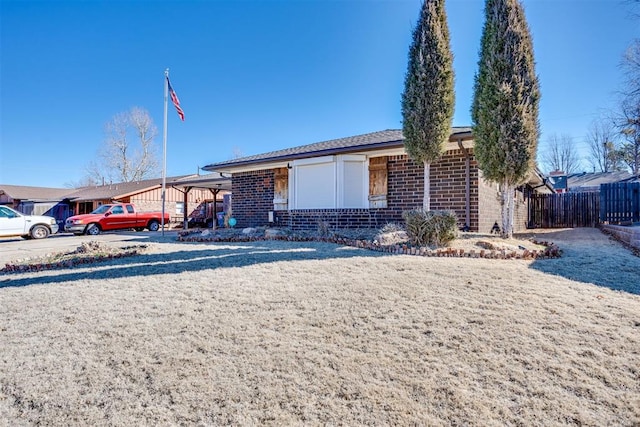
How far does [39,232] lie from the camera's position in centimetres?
1455

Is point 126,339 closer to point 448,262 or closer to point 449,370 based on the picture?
point 449,370

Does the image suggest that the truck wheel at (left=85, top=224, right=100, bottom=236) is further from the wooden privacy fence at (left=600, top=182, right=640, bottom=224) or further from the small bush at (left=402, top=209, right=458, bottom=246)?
the wooden privacy fence at (left=600, top=182, right=640, bottom=224)

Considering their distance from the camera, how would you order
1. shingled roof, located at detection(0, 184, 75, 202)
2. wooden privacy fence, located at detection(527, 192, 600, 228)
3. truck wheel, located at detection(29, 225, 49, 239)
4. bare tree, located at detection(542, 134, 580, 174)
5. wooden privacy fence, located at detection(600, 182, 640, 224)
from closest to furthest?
wooden privacy fence, located at detection(600, 182, 640, 224), truck wheel, located at detection(29, 225, 49, 239), wooden privacy fence, located at detection(527, 192, 600, 228), shingled roof, located at detection(0, 184, 75, 202), bare tree, located at detection(542, 134, 580, 174)

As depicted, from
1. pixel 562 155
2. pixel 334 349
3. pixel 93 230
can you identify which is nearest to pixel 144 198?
pixel 93 230

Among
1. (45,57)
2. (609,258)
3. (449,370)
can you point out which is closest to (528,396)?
(449,370)

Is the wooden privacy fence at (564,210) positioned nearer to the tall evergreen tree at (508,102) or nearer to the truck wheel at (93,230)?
the tall evergreen tree at (508,102)

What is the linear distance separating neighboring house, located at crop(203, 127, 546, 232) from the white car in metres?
9.19

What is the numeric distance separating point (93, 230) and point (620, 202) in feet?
74.8

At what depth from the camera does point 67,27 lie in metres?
11.5

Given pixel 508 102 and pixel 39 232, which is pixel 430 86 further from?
pixel 39 232

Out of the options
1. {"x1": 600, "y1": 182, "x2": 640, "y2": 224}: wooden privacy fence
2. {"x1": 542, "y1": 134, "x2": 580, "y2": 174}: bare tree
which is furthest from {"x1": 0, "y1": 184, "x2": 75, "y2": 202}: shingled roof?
{"x1": 542, "y1": 134, "x2": 580, "y2": 174}: bare tree

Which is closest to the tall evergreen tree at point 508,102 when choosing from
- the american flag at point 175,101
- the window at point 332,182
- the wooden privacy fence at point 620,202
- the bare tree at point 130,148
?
the window at point 332,182

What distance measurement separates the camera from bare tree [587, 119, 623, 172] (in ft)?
109

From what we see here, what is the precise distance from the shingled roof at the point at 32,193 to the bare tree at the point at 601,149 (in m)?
51.9
